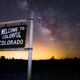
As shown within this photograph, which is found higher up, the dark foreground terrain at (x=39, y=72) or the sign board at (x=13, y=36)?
the sign board at (x=13, y=36)

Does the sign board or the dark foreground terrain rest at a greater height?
the sign board

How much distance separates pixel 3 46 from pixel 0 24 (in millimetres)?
957

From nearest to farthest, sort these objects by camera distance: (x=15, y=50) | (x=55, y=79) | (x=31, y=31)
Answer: (x=31, y=31) < (x=15, y=50) < (x=55, y=79)

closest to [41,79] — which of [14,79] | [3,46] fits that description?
[14,79]

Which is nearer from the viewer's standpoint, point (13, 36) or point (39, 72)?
Result: point (13, 36)

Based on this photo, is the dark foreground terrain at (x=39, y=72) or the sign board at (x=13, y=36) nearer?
the sign board at (x=13, y=36)

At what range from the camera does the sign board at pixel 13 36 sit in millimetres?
10273

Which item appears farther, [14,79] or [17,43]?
[14,79]

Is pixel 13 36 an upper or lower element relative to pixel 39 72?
upper

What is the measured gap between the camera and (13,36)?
10586mm

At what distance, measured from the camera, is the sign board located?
33.7 ft

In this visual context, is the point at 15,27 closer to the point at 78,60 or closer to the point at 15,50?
the point at 15,50

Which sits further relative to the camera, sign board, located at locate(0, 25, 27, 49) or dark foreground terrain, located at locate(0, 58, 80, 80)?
dark foreground terrain, located at locate(0, 58, 80, 80)

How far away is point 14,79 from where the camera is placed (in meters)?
13.6
